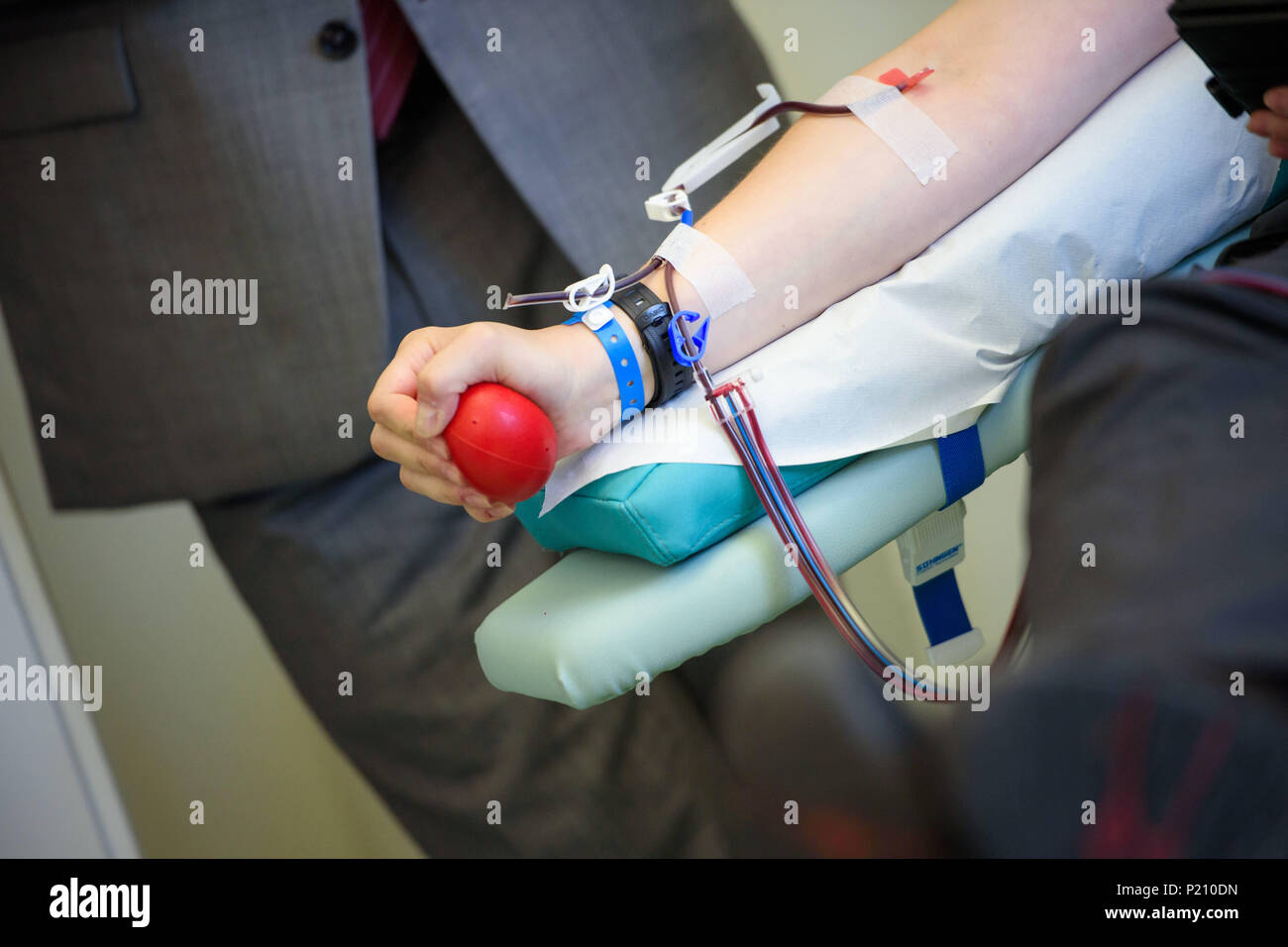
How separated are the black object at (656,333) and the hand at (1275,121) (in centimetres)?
31

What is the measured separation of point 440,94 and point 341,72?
108 mm

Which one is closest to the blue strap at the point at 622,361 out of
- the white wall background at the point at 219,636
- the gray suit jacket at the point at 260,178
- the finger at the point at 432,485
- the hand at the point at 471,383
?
the hand at the point at 471,383

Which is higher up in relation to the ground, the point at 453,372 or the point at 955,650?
the point at 453,372

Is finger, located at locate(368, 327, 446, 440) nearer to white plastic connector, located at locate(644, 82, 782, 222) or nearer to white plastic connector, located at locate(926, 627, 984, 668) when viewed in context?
white plastic connector, located at locate(644, 82, 782, 222)

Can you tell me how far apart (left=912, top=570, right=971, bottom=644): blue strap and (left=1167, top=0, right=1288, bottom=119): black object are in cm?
31

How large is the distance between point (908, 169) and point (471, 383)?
30 centimetres

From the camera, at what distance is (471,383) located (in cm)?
51

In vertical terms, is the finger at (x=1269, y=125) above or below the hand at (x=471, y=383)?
above

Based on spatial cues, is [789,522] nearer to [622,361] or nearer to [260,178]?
[622,361]

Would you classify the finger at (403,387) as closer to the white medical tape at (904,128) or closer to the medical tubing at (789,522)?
the medical tubing at (789,522)

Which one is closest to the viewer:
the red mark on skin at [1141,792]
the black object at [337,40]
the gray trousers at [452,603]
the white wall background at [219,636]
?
the red mark on skin at [1141,792]

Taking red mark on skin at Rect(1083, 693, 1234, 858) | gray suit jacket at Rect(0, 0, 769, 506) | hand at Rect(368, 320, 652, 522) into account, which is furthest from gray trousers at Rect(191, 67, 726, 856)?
red mark on skin at Rect(1083, 693, 1234, 858)

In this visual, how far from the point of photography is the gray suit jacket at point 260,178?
77cm

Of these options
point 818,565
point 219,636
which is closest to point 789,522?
point 818,565
